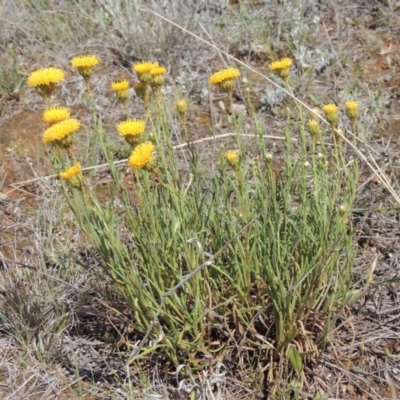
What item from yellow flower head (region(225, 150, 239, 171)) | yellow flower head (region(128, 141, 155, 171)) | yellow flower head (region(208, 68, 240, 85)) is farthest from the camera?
yellow flower head (region(208, 68, 240, 85))

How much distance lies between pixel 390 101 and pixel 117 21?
1.76 m

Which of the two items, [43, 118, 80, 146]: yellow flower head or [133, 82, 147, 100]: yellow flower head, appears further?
[133, 82, 147, 100]: yellow flower head

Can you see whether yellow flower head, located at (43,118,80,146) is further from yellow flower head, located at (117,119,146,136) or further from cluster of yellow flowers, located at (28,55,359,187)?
yellow flower head, located at (117,119,146,136)

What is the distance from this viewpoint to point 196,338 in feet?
5.89

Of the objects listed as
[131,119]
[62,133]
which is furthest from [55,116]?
[131,119]

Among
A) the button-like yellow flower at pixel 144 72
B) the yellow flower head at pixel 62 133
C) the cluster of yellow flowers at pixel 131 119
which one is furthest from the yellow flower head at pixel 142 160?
the button-like yellow flower at pixel 144 72

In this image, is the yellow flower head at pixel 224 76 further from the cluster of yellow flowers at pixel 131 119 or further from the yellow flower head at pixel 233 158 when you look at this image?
the yellow flower head at pixel 233 158

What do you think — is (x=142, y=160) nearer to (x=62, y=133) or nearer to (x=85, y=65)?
(x=62, y=133)

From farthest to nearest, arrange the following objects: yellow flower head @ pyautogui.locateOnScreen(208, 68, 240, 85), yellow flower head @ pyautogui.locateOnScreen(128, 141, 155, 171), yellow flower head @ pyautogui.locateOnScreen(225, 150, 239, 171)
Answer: yellow flower head @ pyautogui.locateOnScreen(208, 68, 240, 85)
yellow flower head @ pyautogui.locateOnScreen(225, 150, 239, 171)
yellow flower head @ pyautogui.locateOnScreen(128, 141, 155, 171)

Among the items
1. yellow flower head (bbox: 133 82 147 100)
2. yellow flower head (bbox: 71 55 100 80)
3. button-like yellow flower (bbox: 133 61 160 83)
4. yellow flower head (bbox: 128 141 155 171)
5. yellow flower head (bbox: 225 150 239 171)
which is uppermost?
yellow flower head (bbox: 71 55 100 80)

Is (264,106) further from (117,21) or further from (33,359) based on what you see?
(33,359)

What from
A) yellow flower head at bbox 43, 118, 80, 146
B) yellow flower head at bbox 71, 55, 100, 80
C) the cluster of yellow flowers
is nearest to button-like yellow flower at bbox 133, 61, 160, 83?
the cluster of yellow flowers

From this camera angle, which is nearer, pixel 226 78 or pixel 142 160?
pixel 142 160

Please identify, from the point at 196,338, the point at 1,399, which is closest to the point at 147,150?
the point at 196,338
